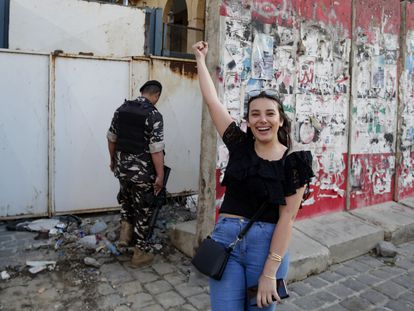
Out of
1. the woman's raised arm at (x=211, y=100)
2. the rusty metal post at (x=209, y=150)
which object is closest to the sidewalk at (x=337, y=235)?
the rusty metal post at (x=209, y=150)

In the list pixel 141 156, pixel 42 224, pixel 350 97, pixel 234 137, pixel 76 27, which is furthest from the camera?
pixel 76 27

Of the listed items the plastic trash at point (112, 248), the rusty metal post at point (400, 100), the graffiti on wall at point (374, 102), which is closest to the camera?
the plastic trash at point (112, 248)

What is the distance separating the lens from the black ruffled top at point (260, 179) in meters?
2.30

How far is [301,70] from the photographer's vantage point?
17.0ft

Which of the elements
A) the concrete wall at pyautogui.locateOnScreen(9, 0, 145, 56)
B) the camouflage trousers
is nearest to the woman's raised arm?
the camouflage trousers

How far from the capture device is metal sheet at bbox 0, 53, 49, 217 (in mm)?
5543

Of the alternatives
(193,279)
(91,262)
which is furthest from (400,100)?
(91,262)

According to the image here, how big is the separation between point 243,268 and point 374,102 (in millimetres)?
4572

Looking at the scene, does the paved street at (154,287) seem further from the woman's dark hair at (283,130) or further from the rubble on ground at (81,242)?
the woman's dark hair at (283,130)

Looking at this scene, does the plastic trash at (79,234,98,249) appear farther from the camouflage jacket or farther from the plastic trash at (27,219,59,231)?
the camouflage jacket

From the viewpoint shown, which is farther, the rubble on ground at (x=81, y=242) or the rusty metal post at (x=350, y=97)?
the rusty metal post at (x=350, y=97)

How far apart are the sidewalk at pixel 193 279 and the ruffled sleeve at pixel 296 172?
196 cm

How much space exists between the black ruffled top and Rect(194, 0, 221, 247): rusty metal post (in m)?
1.91

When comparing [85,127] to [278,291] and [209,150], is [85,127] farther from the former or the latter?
[278,291]
